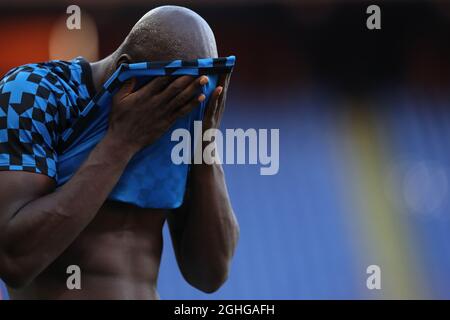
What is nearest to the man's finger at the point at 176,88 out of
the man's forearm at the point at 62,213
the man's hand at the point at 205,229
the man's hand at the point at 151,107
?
the man's hand at the point at 151,107

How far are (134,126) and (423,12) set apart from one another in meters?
1.91

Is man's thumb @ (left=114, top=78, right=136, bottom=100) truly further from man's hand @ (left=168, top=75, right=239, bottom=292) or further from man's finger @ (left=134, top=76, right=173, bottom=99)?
man's hand @ (left=168, top=75, right=239, bottom=292)

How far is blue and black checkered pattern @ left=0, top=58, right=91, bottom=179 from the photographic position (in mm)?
1368

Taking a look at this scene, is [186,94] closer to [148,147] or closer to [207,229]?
Result: [148,147]

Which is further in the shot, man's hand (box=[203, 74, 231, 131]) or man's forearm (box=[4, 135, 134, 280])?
man's hand (box=[203, 74, 231, 131])

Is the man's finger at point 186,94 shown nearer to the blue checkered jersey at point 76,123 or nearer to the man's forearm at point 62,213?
the blue checkered jersey at point 76,123

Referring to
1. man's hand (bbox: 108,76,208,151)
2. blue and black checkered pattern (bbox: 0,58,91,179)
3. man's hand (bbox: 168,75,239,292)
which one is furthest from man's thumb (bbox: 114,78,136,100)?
man's hand (bbox: 168,75,239,292)

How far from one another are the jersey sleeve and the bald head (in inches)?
7.4

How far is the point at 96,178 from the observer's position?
139 cm

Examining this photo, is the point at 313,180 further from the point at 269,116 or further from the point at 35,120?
the point at 35,120

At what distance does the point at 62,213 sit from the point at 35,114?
199 mm

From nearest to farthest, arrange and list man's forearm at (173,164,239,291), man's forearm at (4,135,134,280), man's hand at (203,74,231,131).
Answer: man's forearm at (4,135,134,280), man's hand at (203,74,231,131), man's forearm at (173,164,239,291)

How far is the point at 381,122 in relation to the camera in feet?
9.87

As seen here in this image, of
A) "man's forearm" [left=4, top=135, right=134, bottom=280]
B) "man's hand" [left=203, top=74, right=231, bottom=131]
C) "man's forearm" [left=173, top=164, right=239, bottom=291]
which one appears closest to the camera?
"man's forearm" [left=4, top=135, right=134, bottom=280]
